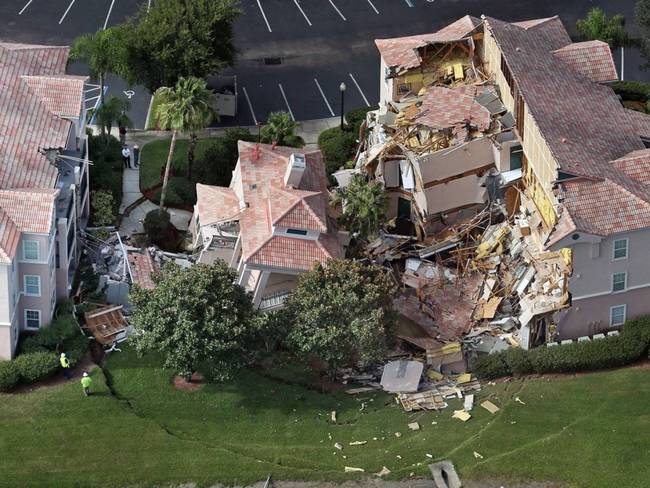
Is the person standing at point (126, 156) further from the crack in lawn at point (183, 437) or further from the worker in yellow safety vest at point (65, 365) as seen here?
the worker in yellow safety vest at point (65, 365)

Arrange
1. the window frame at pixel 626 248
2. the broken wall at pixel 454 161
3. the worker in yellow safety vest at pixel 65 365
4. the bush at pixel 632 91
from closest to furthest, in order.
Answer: the worker in yellow safety vest at pixel 65 365
the window frame at pixel 626 248
the broken wall at pixel 454 161
the bush at pixel 632 91

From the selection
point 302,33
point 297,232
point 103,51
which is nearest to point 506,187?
point 297,232

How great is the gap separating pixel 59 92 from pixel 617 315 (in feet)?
115

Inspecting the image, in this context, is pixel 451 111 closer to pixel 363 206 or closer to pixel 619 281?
pixel 363 206

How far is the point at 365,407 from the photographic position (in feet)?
287

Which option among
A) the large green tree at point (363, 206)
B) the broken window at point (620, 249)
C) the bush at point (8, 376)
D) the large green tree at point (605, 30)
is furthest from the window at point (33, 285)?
the large green tree at point (605, 30)

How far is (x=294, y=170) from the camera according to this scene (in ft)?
311

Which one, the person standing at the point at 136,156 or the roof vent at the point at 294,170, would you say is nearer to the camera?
the roof vent at the point at 294,170

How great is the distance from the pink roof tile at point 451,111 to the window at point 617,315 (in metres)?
13.8

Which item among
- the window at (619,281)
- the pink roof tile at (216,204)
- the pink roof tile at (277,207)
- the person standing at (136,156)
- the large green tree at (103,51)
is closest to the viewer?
the window at (619,281)

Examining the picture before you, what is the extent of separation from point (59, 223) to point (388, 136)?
71.6 ft

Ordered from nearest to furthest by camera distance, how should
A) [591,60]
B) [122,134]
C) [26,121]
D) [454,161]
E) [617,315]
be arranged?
[617,315]
[26,121]
[454,161]
[591,60]
[122,134]

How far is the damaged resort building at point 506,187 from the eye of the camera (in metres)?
89.6

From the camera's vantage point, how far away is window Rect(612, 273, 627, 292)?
90500 millimetres
